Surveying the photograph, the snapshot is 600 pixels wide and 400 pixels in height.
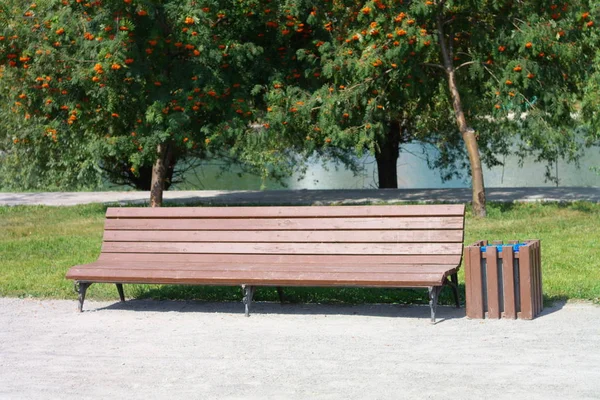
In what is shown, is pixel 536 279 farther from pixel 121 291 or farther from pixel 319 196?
pixel 319 196

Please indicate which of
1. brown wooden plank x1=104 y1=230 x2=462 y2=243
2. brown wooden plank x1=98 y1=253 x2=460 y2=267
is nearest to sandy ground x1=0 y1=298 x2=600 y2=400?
brown wooden plank x1=98 y1=253 x2=460 y2=267

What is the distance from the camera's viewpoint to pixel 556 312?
25.1 ft

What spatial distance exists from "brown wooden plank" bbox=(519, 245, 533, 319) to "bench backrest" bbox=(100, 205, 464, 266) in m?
0.54

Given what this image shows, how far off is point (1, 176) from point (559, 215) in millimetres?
16790

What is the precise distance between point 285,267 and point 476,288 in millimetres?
1572

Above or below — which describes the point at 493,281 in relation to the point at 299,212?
below

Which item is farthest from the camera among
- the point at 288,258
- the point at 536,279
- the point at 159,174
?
the point at 159,174

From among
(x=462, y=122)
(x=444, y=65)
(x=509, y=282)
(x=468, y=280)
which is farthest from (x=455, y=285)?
(x=444, y=65)

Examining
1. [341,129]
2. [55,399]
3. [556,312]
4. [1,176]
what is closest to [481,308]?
[556,312]

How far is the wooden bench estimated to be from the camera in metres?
7.67

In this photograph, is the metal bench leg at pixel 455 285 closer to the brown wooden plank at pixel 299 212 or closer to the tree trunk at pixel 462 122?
the brown wooden plank at pixel 299 212

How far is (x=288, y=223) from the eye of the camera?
8.34 meters

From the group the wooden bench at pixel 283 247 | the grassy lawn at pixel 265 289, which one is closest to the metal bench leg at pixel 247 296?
the wooden bench at pixel 283 247

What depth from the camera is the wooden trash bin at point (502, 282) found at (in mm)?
7375
